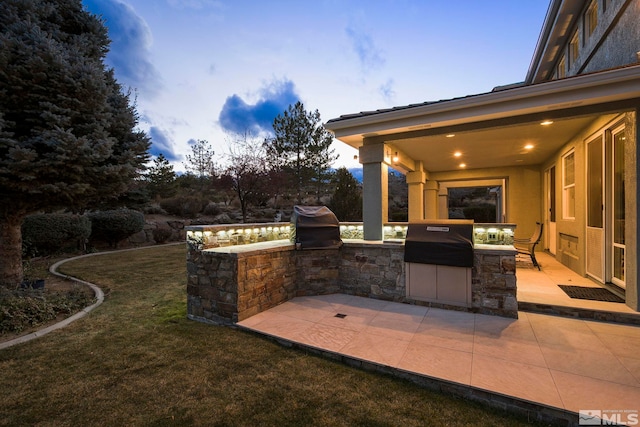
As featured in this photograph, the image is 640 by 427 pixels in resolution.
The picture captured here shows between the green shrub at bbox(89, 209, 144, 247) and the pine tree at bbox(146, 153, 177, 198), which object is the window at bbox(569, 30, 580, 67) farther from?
the pine tree at bbox(146, 153, 177, 198)

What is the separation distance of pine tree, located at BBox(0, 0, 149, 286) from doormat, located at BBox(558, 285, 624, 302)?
846cm

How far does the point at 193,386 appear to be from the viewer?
2566mm

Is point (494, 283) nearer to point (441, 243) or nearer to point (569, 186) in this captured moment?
point (441, 243)

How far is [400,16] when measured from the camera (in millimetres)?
9688

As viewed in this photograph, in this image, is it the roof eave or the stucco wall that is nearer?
the roof eave

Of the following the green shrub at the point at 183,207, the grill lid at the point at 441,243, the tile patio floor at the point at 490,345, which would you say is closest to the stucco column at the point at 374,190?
the grill lid at the point at 441,243

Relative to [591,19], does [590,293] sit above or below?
below

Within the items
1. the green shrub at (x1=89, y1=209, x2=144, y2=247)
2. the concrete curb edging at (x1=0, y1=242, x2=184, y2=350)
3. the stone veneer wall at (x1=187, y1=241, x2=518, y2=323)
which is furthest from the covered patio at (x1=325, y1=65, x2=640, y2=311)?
the green shrub at (x1=89, y1=209, x2=144, y2=247)

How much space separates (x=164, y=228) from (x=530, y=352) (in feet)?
47.5

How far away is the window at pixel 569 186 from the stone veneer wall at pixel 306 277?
3888 mm

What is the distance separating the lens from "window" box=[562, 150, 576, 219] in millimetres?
6145

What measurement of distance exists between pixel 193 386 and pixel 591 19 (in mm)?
10644

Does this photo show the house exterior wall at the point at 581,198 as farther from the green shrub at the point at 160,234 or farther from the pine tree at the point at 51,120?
the green shrub at the point at 160,234

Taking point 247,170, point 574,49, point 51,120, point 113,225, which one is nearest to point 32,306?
point 51,120
